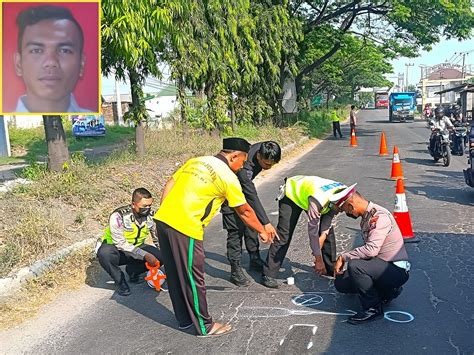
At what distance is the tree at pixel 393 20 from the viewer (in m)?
23.8

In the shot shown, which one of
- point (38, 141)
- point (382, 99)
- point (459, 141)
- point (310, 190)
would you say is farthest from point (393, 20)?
point (382, 99)

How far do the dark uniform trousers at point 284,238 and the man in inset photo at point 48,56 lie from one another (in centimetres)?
438

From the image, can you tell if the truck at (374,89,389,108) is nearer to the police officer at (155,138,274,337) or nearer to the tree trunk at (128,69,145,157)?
the tree trunk at (128,69,145,157)

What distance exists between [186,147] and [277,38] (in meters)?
9.60

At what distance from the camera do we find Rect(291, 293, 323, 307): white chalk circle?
479cm

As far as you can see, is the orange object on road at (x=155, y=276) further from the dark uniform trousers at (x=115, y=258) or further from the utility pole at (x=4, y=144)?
the utility pole at (x=4, y=144)

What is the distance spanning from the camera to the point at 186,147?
1345 cm

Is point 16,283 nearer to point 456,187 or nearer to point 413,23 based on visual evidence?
point 456,187

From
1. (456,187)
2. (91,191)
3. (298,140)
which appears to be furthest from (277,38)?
(91,191)

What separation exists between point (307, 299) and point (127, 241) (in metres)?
A: 1.93

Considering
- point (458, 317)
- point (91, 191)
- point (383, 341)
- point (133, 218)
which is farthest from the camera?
point (91, 191)

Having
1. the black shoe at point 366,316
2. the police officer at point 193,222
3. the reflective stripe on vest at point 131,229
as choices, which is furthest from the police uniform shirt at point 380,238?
the reflective stripe on vest at point 131,229

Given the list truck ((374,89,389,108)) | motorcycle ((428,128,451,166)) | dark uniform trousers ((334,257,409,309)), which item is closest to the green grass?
motorcycle ((428,128,451,166))

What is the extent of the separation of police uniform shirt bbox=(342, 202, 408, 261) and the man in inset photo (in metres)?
5.37
